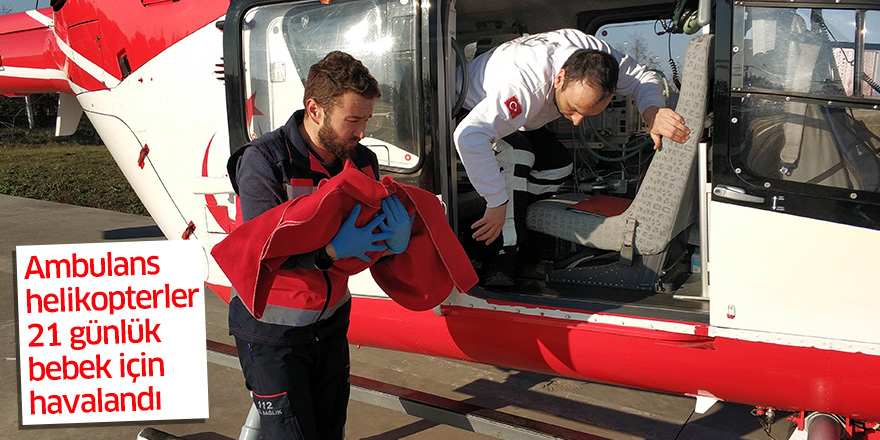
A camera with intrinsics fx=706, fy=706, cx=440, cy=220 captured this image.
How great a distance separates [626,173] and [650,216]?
1339 millimetres

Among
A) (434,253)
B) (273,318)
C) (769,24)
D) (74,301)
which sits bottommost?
(74,301)

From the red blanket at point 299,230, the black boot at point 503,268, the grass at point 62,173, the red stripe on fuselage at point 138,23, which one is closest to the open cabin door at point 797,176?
the black boot at point 503,268

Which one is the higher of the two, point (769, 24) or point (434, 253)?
point (769, 24)

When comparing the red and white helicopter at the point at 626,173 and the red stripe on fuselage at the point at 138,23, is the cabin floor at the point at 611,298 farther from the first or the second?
the red stripe on fuselage at the point at 138,23

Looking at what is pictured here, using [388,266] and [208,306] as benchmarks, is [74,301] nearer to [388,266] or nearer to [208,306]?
[208,306]

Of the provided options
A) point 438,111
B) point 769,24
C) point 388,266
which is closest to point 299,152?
point 388,266

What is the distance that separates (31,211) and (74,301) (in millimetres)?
6740

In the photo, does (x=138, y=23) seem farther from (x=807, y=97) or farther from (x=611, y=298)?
(x=807, y=97)

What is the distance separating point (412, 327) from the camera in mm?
3221

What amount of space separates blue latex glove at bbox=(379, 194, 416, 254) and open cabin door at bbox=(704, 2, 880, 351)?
43.5 inches

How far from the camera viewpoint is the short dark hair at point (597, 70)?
2.70m

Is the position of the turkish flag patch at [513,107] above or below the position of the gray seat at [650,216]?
above

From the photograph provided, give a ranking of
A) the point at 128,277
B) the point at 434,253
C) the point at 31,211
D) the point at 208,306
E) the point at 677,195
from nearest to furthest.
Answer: the point at 434,253 → the point at 677,195 → the point at 128,277 → the point at 208,306 → the point at 31,211

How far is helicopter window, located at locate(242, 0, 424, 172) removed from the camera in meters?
2.96
